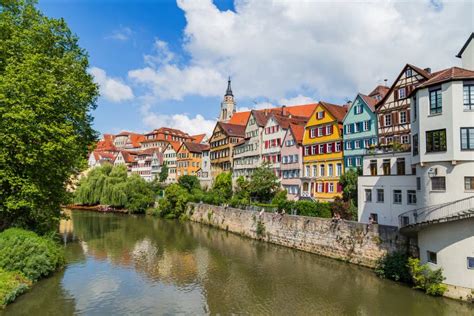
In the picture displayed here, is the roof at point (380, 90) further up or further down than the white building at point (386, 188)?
further up

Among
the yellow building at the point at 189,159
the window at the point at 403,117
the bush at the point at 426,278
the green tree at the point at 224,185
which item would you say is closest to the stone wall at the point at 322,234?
the bush at the point at 426,278

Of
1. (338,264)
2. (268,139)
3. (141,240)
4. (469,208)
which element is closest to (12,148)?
(141,240)

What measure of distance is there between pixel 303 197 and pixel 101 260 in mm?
21810

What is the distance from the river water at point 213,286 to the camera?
17.3 m

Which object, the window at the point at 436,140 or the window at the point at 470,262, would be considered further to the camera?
the window at the point at 436,140

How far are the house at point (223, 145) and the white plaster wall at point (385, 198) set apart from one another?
30.7 m

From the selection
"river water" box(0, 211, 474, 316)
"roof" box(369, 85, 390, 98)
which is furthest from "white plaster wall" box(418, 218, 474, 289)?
"roof" box(369, 85, 390, 98)

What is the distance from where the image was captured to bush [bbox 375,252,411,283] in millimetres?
20484

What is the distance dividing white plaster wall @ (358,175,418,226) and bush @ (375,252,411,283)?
3.52m

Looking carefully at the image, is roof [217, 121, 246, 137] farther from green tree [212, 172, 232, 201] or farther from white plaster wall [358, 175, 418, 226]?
white plaster wall [358, 175, 418, 226]

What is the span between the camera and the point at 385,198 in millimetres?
25328

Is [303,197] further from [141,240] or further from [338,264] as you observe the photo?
[141,240]

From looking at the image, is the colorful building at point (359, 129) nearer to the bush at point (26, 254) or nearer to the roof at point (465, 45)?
the roof at point (465, 45)

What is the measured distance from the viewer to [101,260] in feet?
88.2
